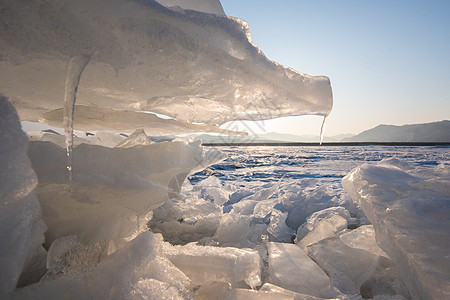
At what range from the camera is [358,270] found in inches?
44.8

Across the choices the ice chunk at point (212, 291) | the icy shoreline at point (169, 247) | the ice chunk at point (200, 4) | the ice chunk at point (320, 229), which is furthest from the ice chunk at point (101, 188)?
the ice chunk at point (200, 4)

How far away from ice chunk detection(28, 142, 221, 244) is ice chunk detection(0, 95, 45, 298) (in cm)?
51

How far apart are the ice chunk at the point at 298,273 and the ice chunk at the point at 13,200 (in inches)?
39.7

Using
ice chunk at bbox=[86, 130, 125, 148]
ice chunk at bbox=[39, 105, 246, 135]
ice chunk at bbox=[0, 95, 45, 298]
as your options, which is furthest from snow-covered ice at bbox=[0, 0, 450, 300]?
ice chunk at bbox=[86, 130, 125, 148]

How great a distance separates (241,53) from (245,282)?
1.24 meters

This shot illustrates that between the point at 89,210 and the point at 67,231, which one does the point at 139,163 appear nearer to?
the point at 89,210

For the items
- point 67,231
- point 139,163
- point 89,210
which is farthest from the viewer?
point 139,163

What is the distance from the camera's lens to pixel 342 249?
125 centimetres

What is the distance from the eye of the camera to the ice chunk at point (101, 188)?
1234 mm

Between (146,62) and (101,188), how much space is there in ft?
2.62

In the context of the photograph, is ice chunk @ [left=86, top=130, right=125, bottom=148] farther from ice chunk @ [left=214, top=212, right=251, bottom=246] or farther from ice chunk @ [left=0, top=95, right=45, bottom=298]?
ice chunk @ [left=0, top=95, right=45, bottom=298]

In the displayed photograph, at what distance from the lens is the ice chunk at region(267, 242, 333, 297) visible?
1.00m

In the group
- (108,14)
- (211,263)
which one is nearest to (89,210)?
(211,263)

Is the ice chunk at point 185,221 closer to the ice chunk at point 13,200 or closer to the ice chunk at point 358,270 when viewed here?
the ice chunk at point 358,270
